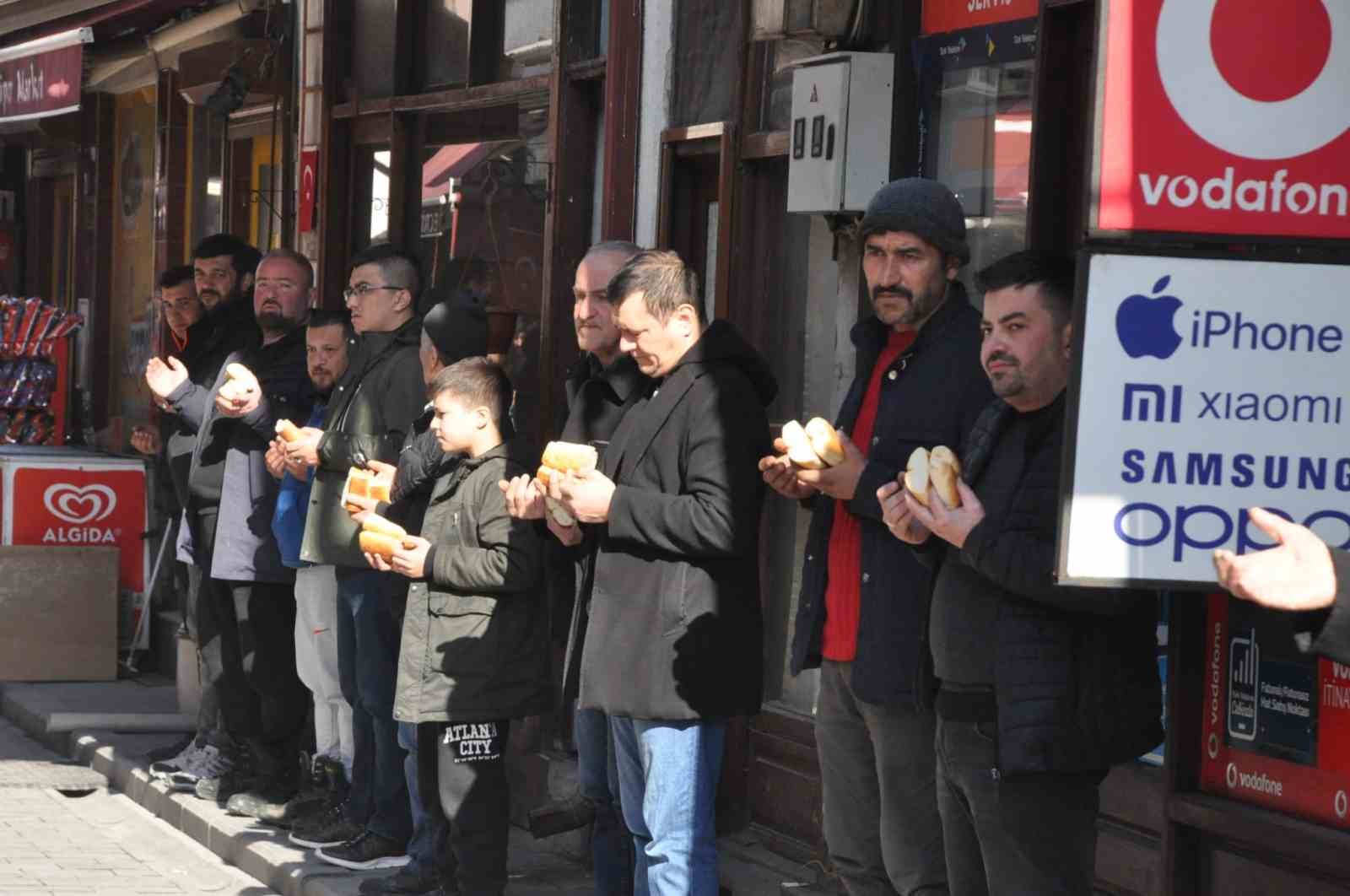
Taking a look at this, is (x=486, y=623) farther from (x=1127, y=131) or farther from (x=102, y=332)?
(x=102, y=332)

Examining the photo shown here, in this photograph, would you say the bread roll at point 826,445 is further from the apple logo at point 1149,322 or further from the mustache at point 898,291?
the apple logo at point 1149,322

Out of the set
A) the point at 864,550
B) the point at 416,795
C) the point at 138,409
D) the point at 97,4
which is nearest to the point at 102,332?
the point at 138,409

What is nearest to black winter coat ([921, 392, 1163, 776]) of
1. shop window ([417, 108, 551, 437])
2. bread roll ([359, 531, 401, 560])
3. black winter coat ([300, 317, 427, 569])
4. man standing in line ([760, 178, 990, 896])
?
man standing in line ([760, 178, 990, 896])

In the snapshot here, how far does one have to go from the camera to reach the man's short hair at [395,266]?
7188mm

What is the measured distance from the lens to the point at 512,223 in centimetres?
861

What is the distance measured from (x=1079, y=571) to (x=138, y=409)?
11.3 metres

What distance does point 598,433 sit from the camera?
228 inches

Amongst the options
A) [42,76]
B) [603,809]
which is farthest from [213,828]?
[42,76]

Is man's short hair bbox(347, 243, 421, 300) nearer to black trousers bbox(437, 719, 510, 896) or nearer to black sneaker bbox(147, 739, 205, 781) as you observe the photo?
→ black trousers bbox(437, 719, 510, 896)

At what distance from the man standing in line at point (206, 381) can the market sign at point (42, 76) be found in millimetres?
2876

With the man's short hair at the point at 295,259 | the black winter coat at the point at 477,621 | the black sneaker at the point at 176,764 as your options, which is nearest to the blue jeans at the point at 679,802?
the black winter coat at the point at 477,621

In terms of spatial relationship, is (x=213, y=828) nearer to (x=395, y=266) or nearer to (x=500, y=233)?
(x=395, y=266)

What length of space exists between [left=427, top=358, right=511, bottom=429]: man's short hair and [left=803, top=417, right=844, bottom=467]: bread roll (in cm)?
176

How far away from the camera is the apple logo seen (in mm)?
3494
